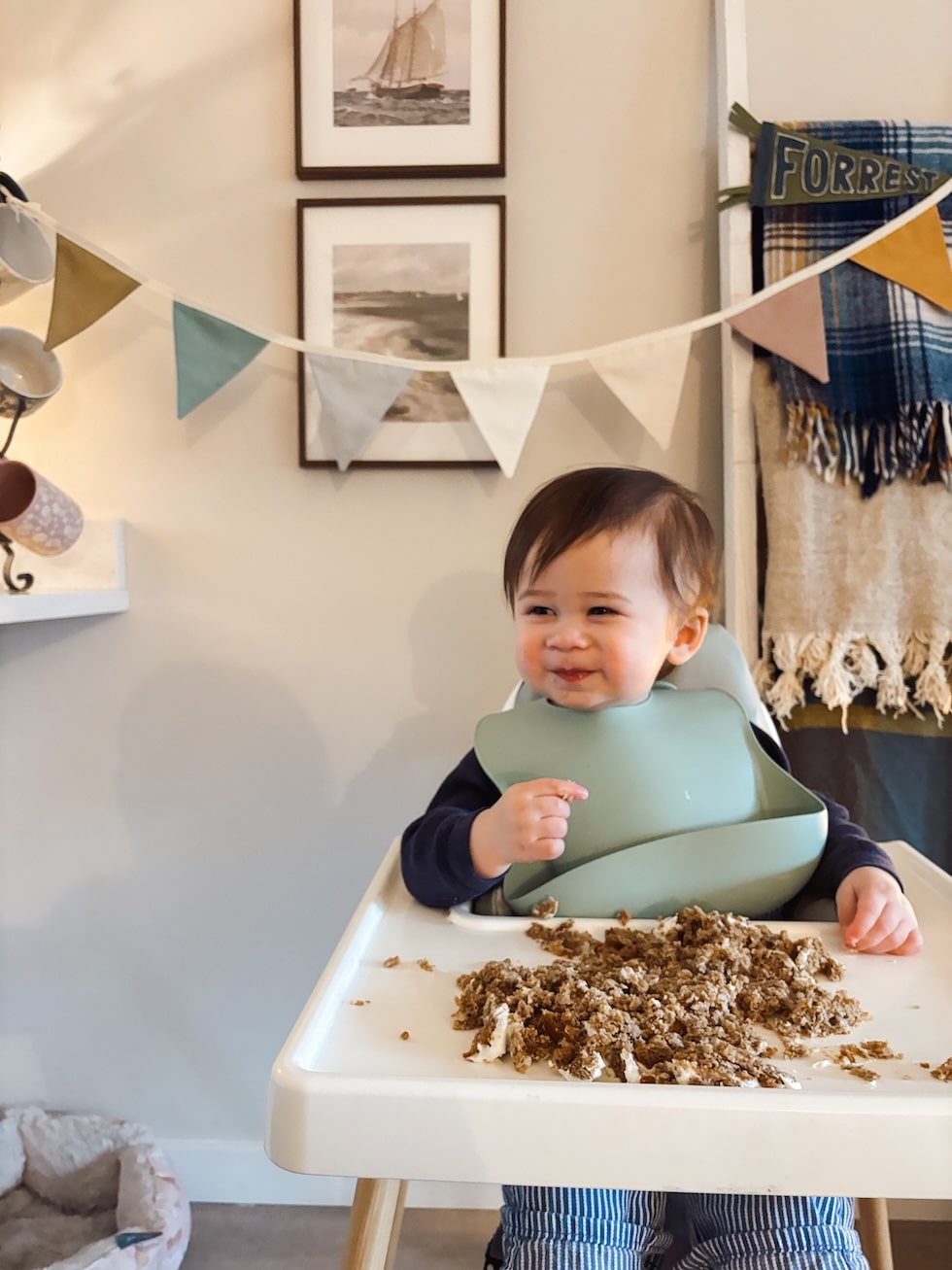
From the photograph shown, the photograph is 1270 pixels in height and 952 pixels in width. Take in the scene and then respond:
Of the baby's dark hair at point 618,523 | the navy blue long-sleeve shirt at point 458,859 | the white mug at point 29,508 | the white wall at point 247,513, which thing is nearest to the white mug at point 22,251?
the white wall at point 247,513

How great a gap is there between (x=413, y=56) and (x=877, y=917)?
A: 1217 mm

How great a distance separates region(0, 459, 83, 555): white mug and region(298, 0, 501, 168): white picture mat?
560 millimetres

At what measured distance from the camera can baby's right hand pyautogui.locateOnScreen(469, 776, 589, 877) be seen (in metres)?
0.75

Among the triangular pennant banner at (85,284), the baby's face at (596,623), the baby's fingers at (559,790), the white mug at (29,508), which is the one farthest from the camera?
the triangular pennant banner at (85,284)

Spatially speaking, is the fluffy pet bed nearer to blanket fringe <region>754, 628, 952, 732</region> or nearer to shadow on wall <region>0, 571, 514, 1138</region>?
shadow on wall <region>0, 571, 514, 1138</region>

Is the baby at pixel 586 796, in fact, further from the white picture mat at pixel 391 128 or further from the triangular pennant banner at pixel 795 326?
the white picture mat at pixel 391 128

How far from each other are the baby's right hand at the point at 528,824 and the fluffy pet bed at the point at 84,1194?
779 mm

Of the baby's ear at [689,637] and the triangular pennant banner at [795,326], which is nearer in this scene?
the baby's ear at [689,637]

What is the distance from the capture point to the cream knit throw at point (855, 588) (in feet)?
4.05

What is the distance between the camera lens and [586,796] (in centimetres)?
76

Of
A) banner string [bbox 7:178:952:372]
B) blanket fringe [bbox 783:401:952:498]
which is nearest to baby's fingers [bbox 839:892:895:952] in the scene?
blanket fringe [bbox 783:401:952:498]

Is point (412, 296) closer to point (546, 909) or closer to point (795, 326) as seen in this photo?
point (795, 326)

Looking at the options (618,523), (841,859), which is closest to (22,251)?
(618,523)

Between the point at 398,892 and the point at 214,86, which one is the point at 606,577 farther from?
the point at 214,86
